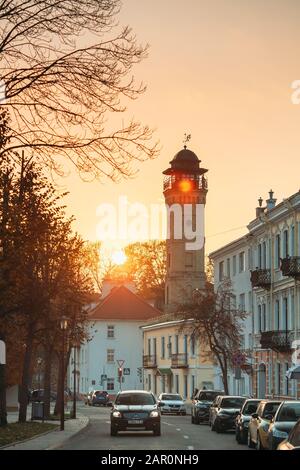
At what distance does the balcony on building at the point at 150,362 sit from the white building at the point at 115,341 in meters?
8.10

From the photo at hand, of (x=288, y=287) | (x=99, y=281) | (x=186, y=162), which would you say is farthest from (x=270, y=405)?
(x=99, y=281)

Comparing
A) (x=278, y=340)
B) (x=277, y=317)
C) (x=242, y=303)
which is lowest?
(x=278, y=340)

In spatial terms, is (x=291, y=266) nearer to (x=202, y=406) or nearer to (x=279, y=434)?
(x=202, y=406)

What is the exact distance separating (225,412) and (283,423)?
62.7 ft

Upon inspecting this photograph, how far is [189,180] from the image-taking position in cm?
10600

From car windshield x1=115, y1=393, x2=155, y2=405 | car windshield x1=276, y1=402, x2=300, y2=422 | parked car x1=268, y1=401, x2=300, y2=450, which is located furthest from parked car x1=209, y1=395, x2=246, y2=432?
car windshield x1=276, y1=402, x2=300, y2=422

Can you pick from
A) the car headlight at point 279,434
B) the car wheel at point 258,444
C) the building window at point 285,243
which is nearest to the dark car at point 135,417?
the car wheel at point 258,444

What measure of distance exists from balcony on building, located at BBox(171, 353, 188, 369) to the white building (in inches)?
834

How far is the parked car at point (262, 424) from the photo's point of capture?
2811cm

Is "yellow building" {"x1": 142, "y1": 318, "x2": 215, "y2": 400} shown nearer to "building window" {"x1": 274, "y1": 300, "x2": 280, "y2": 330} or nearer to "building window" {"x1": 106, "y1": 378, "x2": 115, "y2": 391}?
"building window" {"x1": 106, "y1": 378, "x2": 115, "y2": 391}

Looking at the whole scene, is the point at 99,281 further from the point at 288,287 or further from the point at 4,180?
the point at 4,180

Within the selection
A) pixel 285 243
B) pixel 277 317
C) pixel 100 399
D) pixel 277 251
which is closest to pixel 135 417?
pixel 285 243

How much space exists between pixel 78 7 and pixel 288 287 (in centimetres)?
4237

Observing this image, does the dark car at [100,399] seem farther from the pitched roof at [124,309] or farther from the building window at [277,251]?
the building window at [277,251]
